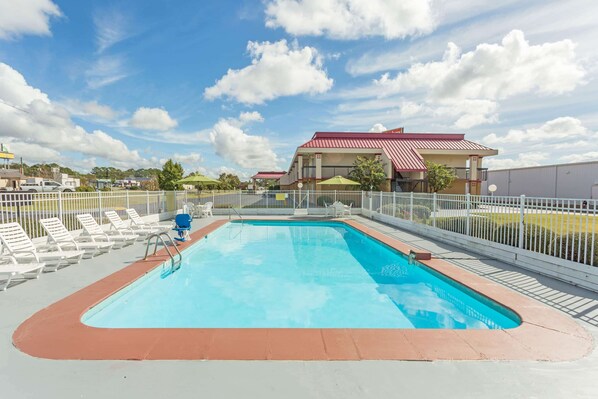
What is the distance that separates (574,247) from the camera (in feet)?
17.6

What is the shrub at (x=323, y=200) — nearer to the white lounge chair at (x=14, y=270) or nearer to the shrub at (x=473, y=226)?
the shrub at (x=473, y=226)

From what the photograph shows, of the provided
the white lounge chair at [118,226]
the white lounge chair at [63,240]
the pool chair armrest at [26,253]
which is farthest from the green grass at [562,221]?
the white lounge chair at [118,226]

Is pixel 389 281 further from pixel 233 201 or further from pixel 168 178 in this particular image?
pixel 168 178

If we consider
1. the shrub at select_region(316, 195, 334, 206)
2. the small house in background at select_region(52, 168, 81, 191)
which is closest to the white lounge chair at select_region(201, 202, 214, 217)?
the shrub at select_region(316, 195, 334, 206)

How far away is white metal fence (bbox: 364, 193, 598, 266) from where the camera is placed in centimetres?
517

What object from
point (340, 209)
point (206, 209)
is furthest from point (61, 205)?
point (340, 209)

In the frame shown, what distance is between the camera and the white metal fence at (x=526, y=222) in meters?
5.17

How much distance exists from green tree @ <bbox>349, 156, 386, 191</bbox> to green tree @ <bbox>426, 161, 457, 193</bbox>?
415cm

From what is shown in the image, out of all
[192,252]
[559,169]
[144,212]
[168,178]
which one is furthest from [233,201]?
[559,169]

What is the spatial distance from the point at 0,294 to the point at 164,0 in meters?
10.1

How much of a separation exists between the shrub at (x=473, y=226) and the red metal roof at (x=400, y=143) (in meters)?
13.5

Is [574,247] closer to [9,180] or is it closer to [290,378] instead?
[290,378]

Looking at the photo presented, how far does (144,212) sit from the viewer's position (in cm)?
1448

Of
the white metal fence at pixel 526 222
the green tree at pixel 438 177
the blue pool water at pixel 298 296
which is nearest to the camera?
the blue pool water at pixel 298 296
